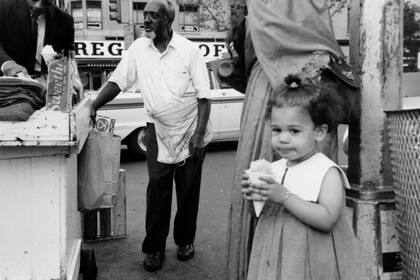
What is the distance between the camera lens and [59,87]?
→ 2438mm

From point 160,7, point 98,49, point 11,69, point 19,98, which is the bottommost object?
point 19,98

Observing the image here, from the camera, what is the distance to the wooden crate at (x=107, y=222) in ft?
15.0

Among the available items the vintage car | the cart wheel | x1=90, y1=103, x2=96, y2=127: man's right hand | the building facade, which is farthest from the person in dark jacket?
the building facade

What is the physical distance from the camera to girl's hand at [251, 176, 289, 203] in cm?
184

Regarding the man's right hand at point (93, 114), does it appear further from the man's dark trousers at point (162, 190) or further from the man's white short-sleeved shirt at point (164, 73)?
the man's dark trousers at point (162, 190)

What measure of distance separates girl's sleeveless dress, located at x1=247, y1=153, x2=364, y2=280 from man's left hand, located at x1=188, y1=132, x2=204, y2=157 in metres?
1.82

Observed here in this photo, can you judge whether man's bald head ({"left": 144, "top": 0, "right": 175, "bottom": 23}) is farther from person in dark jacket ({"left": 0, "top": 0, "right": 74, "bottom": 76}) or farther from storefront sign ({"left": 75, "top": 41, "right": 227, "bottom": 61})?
storefront sign ({"left": 75, "top": 41, "right": 227, "bottom": 61})

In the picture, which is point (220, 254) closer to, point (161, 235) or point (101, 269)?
point (161, 235)

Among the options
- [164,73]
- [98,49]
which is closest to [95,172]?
[164,73]

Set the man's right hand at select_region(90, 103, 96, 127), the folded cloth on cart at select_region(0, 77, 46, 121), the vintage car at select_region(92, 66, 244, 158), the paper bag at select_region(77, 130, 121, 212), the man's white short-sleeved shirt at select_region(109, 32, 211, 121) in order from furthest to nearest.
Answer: the vintage car at select_region(92, 66, 244, 158) → the man's white short-sleeved shirt at select_region(109, 32, 211, 121) → the man's right hand at select_region(90, 103, 96, 127) → the paper bag at select_region(77, 130, 121, 212) → the folded cloth on cart at select_region(0, 77, 46, 121)

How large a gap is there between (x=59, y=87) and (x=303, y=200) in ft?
4.00

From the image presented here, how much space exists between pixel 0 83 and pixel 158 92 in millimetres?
1527

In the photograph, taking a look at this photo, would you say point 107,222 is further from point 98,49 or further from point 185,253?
point 98,49

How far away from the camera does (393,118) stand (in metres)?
2.36
